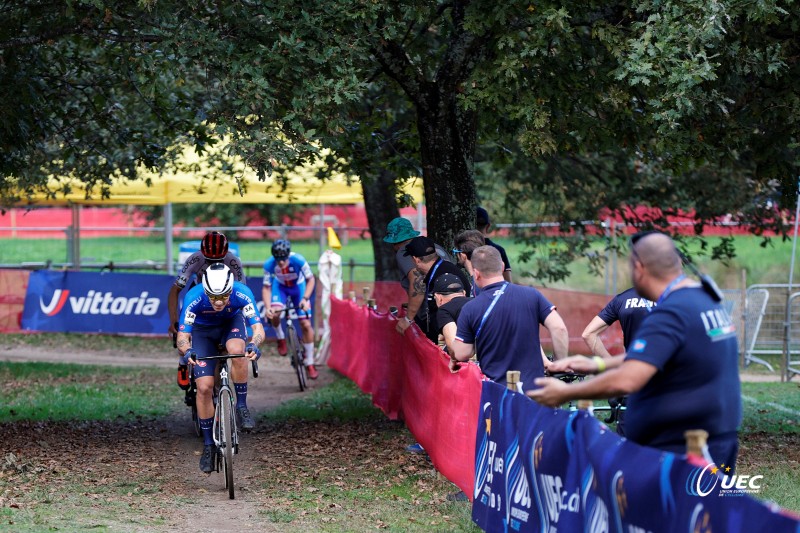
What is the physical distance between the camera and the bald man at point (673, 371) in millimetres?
4676

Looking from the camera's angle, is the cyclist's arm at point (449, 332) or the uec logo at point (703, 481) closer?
the uec logo at point (703, 481)

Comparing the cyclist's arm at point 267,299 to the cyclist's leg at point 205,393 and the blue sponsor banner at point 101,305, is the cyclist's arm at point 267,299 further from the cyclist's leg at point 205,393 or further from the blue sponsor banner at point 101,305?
the blue sponsor banner at point 101,305

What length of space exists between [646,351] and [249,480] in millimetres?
5967

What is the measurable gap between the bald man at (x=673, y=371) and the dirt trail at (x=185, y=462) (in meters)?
3.84

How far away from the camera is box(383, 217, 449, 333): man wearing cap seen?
1039 centimetres

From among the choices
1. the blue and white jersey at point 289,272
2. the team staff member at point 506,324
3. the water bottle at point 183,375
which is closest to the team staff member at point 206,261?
the water bottle at point 183,375

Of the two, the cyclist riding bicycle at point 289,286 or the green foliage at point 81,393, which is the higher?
the cyclist riding bicycle at point 289,286

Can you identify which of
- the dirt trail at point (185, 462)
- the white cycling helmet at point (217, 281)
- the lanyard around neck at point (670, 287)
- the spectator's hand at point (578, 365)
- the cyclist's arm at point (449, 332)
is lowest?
the dirt trail at point (185, 462)

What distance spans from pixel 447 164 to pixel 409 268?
1.88m

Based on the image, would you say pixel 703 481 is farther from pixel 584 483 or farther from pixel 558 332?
pixel 558 332

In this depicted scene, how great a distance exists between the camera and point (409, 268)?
10.5m

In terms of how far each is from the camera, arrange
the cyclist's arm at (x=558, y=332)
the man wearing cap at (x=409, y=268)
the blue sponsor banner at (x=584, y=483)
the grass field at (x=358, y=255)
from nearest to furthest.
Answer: the blue sponsor banner at (x=584, y=483), the cyclist's arm at (x=558, y=332), the man wearing cap at (x=409, y=268), the grass field at (x=358, y=255)

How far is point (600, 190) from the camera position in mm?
19609

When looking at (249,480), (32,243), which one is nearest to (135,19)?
(249,480)
